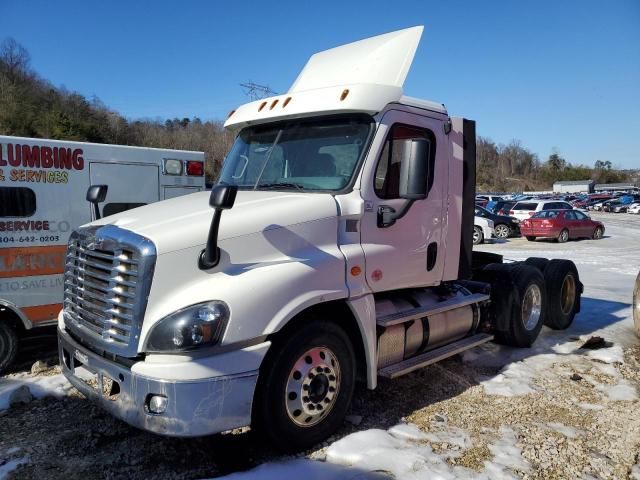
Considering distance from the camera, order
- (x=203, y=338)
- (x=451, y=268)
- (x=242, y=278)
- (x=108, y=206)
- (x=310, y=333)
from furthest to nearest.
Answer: (x=108, y=206), (x=451, y=268), (x=310, y=333), (x=242, y=278), (x=203, y=338)

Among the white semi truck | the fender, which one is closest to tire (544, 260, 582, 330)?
the white semi truck

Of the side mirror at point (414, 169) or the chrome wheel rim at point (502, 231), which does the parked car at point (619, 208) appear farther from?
the side mirror at point (414, 169)

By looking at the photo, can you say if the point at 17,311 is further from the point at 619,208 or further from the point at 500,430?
the point at 619,208

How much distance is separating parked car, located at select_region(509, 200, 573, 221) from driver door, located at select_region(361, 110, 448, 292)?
21.0 m

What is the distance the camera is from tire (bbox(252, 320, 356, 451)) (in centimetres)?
350

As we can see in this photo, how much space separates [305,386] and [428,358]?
1504mm

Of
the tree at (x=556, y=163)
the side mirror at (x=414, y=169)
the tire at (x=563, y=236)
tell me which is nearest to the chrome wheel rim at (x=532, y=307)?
the side mirror at (x=414, y=169)

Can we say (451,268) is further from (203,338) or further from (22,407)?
(22,407)

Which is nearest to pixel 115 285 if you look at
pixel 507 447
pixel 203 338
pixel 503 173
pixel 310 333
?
pixel 203 338

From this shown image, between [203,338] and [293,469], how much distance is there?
1.17m

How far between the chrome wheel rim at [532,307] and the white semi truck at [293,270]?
148cm

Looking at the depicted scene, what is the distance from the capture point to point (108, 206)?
664 centimetres

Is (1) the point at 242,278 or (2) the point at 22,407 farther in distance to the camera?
Answer: (2) the point at 22,407

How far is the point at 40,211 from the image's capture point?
19.7 feet
